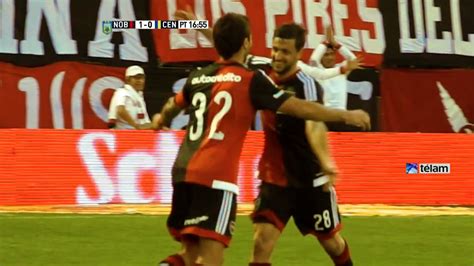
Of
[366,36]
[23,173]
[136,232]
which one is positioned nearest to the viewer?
[136,232]

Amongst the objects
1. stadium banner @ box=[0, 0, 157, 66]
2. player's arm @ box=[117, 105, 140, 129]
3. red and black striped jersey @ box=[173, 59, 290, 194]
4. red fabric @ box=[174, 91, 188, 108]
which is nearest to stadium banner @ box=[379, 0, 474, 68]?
stadium banner @ box=[0, 0, 157, 66]

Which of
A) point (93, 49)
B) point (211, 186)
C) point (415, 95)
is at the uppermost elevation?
point (211, 186)

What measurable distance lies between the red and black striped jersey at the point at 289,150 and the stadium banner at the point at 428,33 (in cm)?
1203

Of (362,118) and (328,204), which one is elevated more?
(362,118)

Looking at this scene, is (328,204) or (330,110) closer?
(330,110)

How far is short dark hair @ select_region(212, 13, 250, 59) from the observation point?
22.8 ft

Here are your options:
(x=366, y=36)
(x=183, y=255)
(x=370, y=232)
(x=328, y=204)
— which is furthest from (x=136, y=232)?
(x=366, y=36)

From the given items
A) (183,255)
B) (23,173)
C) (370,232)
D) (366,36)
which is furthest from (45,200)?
(183,255)

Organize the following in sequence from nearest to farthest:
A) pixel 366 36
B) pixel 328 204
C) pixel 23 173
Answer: pixel 328 204, pixel 23 173, pixel 366 36

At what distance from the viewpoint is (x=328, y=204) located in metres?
8.62

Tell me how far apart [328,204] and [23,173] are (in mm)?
7962

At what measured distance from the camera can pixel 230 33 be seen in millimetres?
6938

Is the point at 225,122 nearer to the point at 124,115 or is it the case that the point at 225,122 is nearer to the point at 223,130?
the point at 223,130

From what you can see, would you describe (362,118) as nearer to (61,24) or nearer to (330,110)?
(330,110)
